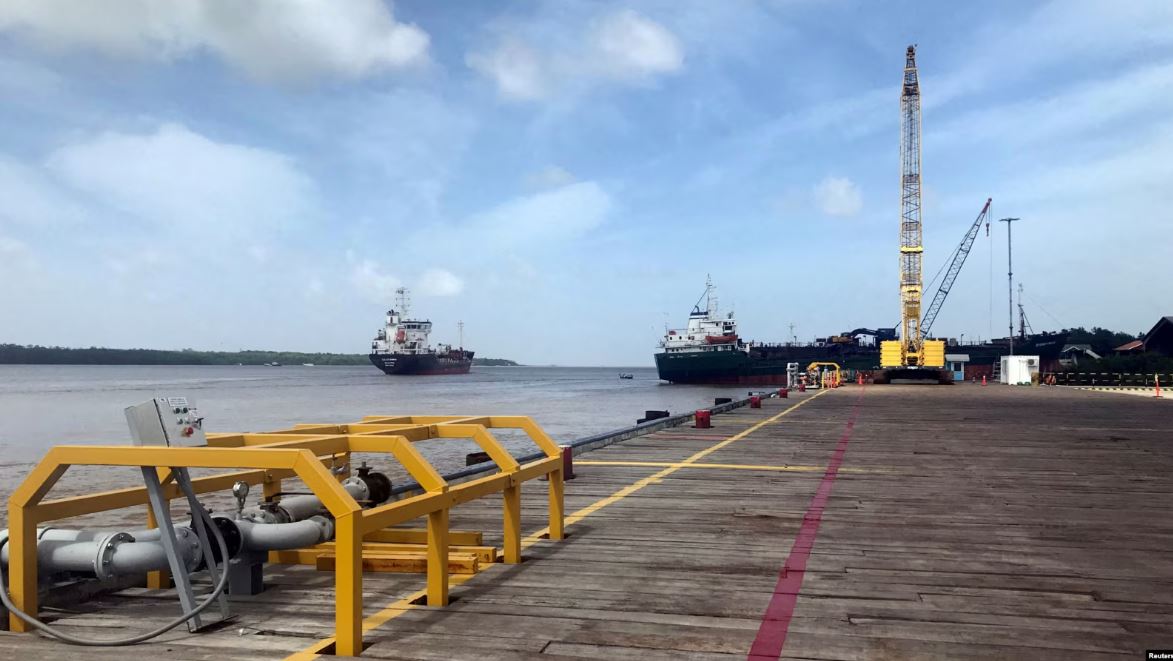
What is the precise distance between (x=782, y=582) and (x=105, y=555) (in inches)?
171

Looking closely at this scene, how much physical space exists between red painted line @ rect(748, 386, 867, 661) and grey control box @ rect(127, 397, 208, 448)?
3.37m

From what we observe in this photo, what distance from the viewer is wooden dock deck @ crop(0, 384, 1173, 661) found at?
13.8ft

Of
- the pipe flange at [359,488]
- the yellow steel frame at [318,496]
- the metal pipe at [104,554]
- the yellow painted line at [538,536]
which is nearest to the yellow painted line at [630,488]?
the yellow painted line at [538,536]

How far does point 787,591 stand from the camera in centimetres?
525

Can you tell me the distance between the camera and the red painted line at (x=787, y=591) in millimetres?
4141

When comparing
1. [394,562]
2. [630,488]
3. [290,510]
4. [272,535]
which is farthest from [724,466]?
[272,535]

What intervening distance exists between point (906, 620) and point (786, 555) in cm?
174

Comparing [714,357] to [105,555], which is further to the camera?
[714,357]

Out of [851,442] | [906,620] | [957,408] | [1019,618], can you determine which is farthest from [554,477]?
[957,408]

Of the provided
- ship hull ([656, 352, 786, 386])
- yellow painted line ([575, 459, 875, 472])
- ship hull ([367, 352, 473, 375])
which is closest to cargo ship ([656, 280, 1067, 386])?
ship hull ([656, 352, 786, 386])

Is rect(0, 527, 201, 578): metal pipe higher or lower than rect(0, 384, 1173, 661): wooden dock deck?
higher

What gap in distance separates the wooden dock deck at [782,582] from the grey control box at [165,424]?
3.55 feet

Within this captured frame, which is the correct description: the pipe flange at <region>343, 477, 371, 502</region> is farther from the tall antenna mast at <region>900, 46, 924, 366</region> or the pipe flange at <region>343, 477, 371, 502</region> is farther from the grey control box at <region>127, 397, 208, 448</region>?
the tall antenna mast at <region>900, 46, 924, 366</region>

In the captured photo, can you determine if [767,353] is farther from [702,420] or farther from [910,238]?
[702,420]
